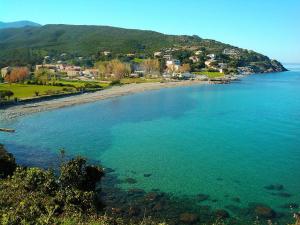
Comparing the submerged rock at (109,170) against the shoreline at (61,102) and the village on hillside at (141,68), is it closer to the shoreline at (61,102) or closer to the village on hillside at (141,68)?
the shoreline at (61,102)

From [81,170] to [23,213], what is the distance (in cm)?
642

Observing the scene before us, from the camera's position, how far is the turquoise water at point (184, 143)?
28.7 metres

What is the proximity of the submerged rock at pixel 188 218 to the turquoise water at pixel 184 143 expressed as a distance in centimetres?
278

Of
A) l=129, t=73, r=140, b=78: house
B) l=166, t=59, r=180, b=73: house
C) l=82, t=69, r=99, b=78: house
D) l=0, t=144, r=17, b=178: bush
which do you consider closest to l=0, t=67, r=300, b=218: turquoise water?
l=0, t=144, r=17, b=178: bush

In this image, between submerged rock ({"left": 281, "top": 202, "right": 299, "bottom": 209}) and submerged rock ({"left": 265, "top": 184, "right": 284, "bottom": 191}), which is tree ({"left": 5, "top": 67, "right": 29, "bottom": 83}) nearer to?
submerged rock ({"left": 265, "top": 184, "right": 284, "bottom": 191})

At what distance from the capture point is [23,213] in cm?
1422

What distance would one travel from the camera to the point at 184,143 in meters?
42.2

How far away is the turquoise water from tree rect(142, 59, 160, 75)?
7471cm

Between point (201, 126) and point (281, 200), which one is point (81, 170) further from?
point (201, 126)

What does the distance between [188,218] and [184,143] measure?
808 inches

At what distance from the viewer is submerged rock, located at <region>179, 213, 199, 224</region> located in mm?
21616

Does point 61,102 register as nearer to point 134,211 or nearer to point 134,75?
point 134,211

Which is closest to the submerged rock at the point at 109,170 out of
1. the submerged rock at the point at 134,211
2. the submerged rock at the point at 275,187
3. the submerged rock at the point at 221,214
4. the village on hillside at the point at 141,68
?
the submerged rock at the point at 134,211

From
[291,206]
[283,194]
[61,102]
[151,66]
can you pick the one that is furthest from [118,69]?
[291,206]
